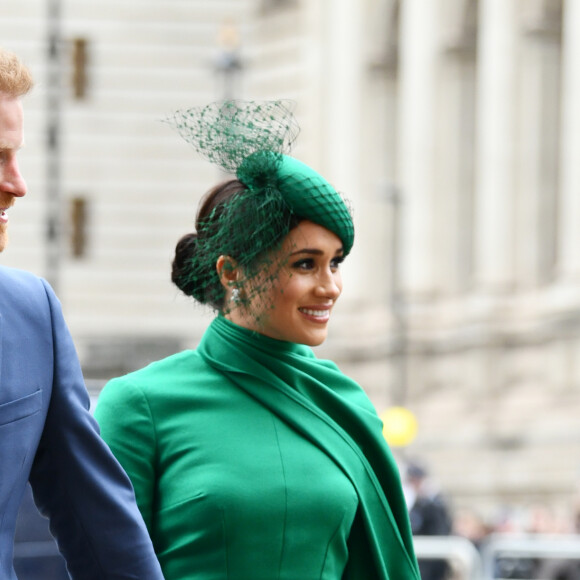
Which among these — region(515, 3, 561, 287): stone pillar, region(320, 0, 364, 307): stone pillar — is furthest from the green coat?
region(320, 0, 364, 307): stone pillar

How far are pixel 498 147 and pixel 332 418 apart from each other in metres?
34.3

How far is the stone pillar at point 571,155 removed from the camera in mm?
34281

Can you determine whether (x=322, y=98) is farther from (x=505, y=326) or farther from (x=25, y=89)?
(x=25, y=89)

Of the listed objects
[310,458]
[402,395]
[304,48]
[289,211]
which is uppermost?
[304,48]

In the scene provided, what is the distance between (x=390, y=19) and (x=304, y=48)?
2457 mm

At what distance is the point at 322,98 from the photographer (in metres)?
46.7

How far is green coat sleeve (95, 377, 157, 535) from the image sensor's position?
433cm

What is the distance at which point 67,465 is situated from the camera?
11.5 feet

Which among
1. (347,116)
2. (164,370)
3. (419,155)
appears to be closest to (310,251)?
(164,370)

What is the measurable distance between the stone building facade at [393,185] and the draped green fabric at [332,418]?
93.7 ft

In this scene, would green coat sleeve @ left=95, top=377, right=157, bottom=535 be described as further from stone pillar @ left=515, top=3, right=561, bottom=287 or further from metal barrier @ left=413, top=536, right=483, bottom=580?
stone pillar @ left=515, top=3, right=561, bottom=287

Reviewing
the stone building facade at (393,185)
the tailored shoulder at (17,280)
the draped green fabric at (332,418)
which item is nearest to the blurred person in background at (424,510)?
the draped green fabric at (332,418)

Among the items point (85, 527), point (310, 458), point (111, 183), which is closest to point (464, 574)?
point (310, 458)

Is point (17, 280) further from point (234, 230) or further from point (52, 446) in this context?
point (234, 230)
